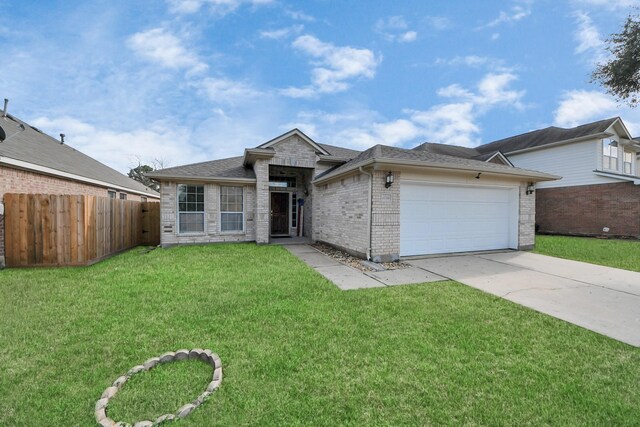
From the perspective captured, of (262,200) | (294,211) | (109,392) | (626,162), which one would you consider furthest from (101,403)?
(626,162)

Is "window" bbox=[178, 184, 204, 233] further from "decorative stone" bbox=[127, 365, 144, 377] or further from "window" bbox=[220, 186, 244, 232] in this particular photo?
"decorative stone" bbox=[127, 365, 144, 377]

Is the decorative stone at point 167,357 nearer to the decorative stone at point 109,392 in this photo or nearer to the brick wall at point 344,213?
the decorative stone at point 109,392

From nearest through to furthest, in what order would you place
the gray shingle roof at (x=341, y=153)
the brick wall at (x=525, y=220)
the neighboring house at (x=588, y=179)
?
the brick wall at (x=525, y=220)
the gray shingle roof at (x=341, y=153)
the neighboring house at (x=588, y=179)

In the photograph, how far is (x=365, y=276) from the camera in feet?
19.9

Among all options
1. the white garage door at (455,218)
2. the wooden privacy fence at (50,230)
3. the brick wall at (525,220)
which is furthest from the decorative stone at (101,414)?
the brick wall at (525,220)

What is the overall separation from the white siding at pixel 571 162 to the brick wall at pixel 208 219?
17.8 m

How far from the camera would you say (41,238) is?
22.7 ft

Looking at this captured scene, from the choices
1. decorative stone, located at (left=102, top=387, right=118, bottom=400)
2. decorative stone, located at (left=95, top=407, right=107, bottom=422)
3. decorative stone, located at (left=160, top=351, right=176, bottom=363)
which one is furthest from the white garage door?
decorative stone, located at (left=95, top=407, right=107, bottom=422)

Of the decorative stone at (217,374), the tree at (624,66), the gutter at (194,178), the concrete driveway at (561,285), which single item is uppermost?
the tree at (624,66)

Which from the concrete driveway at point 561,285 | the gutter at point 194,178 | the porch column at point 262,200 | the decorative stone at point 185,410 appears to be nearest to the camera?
the decorative stone at point 185,410

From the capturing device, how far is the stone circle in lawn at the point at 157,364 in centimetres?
194

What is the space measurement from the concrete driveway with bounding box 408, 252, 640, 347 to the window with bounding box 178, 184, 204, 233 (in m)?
8.20

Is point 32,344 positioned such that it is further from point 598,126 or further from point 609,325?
point 598,126

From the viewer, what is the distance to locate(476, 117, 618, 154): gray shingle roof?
1512 centimetres
